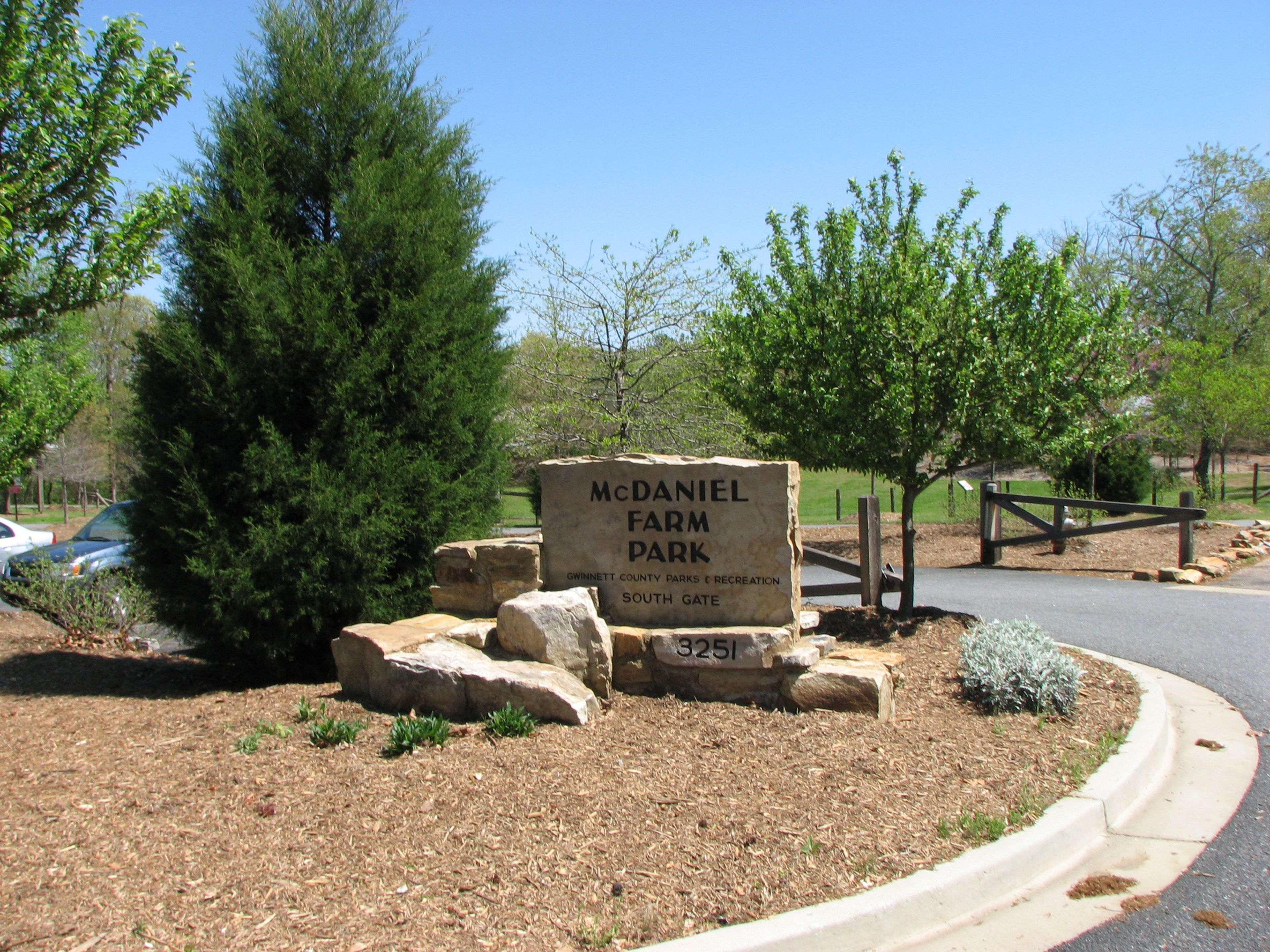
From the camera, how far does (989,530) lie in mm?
15391

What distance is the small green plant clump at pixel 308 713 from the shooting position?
5672 millimetres

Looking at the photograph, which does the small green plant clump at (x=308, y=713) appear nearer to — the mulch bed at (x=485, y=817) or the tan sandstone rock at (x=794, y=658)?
the mulch bed at (x=485, y=817)

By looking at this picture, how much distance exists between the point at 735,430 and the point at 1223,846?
996cm

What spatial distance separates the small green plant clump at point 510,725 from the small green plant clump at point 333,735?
74cm

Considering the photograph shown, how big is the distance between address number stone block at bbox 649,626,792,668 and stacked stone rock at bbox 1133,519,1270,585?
9.17m

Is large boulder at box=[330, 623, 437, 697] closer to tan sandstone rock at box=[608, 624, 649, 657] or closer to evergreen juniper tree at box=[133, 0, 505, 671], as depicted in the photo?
evergreen juniper tree at box=[133, 0, 505, 671]

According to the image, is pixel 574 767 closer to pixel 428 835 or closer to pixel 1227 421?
pixel 428 835

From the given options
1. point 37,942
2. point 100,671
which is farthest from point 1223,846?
point 100,671

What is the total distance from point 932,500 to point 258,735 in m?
29.1

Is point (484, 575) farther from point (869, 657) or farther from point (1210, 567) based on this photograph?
point (1210, 567)

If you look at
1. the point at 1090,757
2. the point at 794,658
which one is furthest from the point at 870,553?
the point at 1090,757

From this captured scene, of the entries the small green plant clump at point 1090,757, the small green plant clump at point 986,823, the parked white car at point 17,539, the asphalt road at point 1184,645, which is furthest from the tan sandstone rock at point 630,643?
the parked white car at point 17,539

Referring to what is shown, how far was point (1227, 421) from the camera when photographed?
69.3 ft

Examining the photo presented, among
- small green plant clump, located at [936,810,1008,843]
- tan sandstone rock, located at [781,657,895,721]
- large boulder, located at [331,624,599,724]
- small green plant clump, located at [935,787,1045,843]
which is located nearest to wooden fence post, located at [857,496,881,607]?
tan sandstone rock, located at [781,657,895,721]
